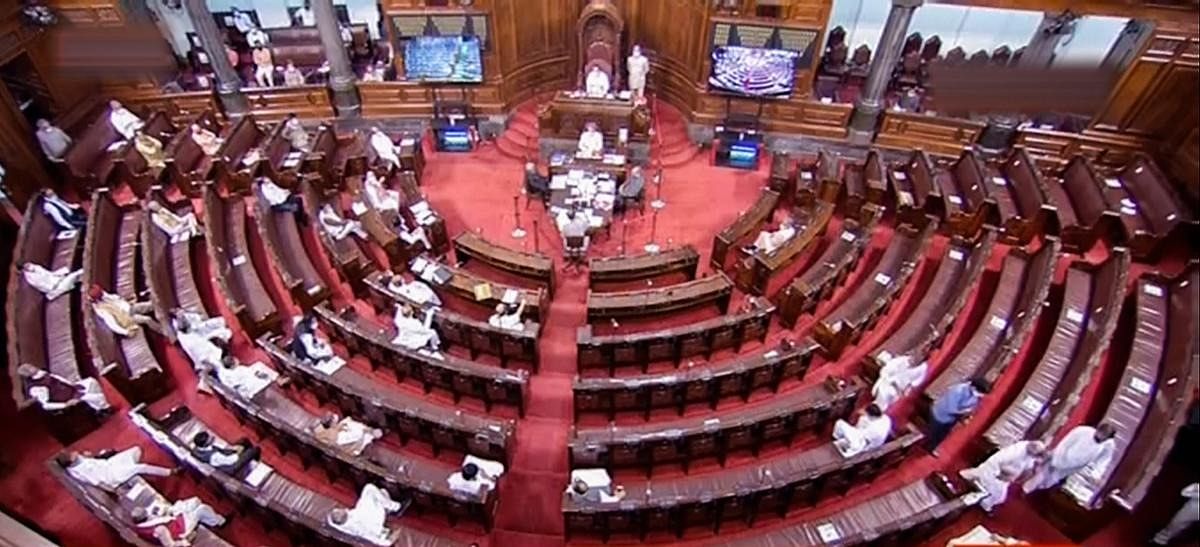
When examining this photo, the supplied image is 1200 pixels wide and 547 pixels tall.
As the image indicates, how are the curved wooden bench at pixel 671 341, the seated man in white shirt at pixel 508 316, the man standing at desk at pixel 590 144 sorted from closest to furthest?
the curved wooden bench at pixel 671 341, the seated man in white shirt at pixel 508 316, the man standing at desk at pixel 590 144

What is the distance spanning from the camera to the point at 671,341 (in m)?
9.75

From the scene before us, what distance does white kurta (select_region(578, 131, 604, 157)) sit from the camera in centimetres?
1376

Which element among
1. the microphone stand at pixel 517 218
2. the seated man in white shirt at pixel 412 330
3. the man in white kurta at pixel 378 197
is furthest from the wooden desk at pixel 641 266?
the man in white kurta at pixel 378 197

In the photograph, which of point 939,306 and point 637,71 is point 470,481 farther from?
point 637,71

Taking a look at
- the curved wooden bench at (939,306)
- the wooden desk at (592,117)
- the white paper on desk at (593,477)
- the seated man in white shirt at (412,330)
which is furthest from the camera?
the wooden desk at (592,117)

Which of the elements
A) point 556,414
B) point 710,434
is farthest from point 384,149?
point 710,434

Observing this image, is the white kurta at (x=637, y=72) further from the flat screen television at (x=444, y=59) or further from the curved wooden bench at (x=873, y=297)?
the curved wooden bench at (x=873, y=297)

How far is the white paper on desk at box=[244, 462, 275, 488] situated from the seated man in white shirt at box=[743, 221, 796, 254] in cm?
758

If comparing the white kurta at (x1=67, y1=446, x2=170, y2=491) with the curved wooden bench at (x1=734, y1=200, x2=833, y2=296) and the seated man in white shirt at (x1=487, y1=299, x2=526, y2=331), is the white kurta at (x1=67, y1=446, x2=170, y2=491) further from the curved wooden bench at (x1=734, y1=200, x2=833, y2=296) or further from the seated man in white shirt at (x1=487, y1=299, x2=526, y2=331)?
the curved wooden bench at (x1=734, y1=200, x2=833, y2=296)

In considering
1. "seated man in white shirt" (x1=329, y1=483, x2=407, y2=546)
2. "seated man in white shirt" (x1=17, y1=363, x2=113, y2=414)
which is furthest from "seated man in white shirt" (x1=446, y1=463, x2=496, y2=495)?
"seated man in white shirt" (x1=17, y1=363, x2=113, y2=414)

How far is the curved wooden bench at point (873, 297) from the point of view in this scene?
1002cm

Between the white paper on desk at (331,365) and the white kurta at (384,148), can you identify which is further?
the white kurta at (384,148)

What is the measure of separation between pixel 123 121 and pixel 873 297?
46.9ft

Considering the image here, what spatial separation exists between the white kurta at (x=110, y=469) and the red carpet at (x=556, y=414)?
587 millimetres
